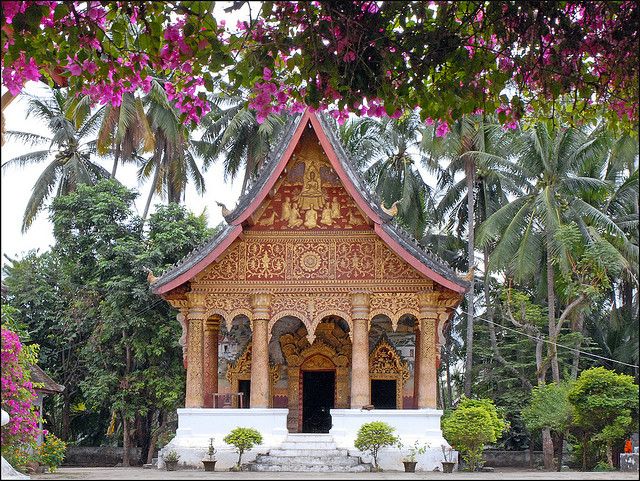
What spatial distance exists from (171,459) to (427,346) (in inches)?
223

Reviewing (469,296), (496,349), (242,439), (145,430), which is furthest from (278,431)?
(496,349)

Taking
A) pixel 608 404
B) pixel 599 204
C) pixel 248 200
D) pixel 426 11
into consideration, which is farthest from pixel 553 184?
pixel 426 11

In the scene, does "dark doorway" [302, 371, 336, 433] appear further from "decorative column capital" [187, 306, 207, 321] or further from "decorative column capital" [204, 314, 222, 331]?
"decorative column capital" [187, 306, 207, 321]

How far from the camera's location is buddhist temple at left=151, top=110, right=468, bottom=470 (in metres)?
19.0

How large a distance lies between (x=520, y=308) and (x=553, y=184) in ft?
13.3

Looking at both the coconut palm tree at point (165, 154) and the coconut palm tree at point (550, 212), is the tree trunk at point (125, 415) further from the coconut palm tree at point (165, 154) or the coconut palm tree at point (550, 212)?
the coconut palm tree at point (550, 212)

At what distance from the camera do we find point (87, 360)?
26.9 meters

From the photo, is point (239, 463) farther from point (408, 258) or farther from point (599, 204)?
point (599, 204)

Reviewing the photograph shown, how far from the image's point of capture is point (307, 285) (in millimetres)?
19703

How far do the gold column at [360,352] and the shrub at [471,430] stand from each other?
1.92 meters

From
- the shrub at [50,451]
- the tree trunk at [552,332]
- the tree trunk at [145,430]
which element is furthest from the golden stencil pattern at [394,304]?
the tree trunk at [145,430]

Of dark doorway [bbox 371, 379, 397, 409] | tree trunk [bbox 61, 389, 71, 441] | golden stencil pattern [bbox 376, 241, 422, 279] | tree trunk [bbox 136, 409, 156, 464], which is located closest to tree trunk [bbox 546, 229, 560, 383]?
dark doorway [bbox 371, 379, 397, 409]

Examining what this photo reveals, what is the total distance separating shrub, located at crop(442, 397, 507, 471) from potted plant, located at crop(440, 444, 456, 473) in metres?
0.82

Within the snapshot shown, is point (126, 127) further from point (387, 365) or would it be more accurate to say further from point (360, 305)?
point (360, 305)
